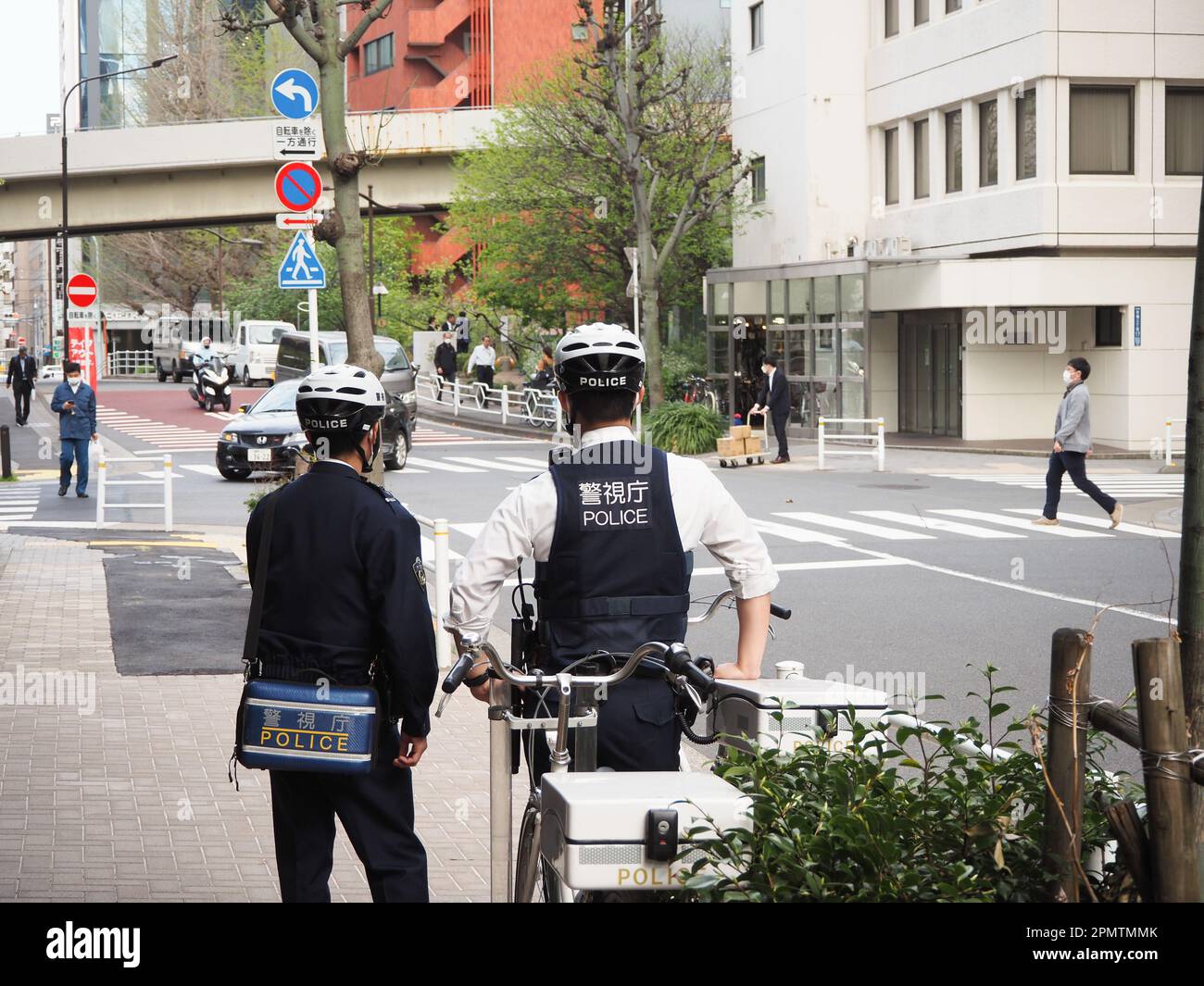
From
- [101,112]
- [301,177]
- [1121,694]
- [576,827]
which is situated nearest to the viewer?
[576,827]

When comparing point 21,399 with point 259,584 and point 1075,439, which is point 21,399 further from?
point 259,584

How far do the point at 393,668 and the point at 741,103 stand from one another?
132 feet

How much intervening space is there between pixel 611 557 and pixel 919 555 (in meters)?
12.8

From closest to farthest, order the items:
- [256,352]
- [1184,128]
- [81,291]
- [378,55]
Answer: [81,291]
[1184,128]
[256,352]
[378,55]

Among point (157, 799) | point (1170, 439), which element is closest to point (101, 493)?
point (157, 799)

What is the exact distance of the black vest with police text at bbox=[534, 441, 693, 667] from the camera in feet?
13.5

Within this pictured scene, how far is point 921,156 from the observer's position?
122 feet

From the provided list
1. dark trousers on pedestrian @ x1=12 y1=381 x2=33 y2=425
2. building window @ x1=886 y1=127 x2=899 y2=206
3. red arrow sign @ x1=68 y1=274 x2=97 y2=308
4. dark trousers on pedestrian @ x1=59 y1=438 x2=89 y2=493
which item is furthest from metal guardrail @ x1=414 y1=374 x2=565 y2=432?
dark trousers on pedestrian @ x1=59 y1=438 x2=89 y2=493

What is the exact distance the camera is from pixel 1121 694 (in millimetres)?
9609

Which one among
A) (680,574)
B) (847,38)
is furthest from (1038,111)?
(680,574)

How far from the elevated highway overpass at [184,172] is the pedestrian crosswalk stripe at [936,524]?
29.3 metres

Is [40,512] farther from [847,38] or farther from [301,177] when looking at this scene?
[847,38]

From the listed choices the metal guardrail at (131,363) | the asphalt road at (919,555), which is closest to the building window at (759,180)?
the asphalt road at (919,555)
